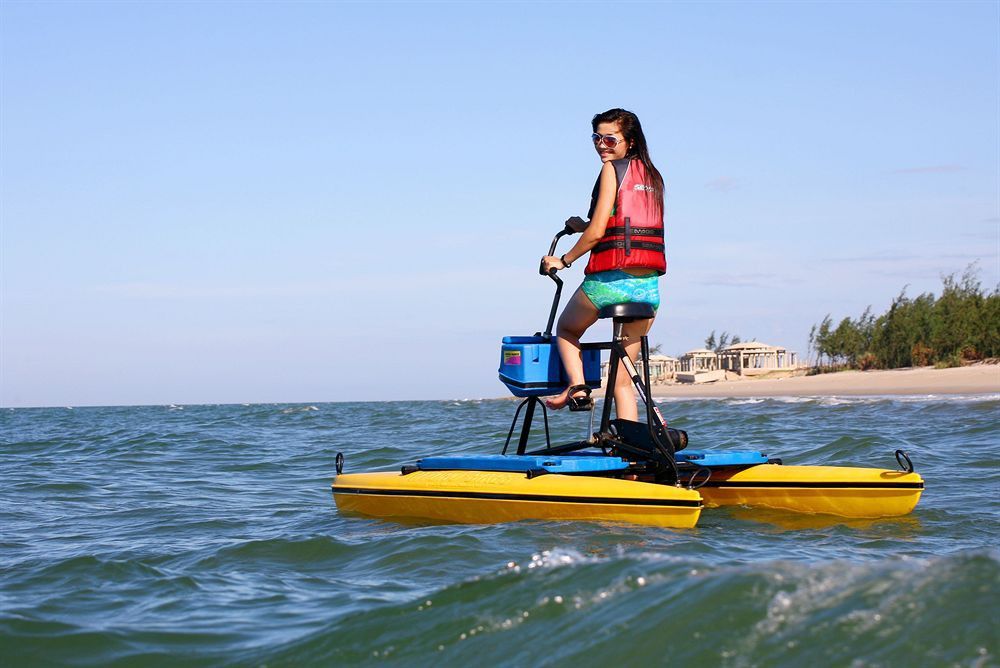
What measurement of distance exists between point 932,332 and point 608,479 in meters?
30.3

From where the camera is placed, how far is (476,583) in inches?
154

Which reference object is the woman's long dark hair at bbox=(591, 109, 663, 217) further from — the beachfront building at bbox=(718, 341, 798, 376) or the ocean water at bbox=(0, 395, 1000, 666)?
the beachfront building at bbox=(718, 341, 798, 376)

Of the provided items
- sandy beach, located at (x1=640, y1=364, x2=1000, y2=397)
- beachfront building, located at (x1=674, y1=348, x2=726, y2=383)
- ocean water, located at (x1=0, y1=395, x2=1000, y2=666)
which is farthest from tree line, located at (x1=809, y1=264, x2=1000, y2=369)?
ocean water, located at (x1=0, y1=395, x2=1000, y2=666)

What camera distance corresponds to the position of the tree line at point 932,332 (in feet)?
102

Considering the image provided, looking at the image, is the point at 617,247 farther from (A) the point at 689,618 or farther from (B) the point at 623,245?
(A) the point at 689,618

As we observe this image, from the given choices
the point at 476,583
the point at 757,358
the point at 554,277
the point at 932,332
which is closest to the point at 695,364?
the point at 757,358

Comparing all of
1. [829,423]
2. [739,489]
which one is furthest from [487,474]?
[829,423]

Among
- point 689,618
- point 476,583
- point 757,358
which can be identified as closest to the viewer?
point 689,618

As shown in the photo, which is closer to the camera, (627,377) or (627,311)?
(627,311)

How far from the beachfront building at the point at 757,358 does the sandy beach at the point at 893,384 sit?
40.3 feet

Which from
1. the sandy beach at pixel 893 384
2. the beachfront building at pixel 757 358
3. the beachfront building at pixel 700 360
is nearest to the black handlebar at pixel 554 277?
the sandy beach at pixel 893 384

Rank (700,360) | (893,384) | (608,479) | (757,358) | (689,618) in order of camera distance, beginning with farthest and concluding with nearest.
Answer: (700,360), (757,358), (893,384), (608,479), (689,618)

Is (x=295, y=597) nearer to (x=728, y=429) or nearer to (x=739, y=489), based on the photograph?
(x=739, y=489)

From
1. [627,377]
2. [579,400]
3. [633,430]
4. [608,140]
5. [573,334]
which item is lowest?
[633,430]
